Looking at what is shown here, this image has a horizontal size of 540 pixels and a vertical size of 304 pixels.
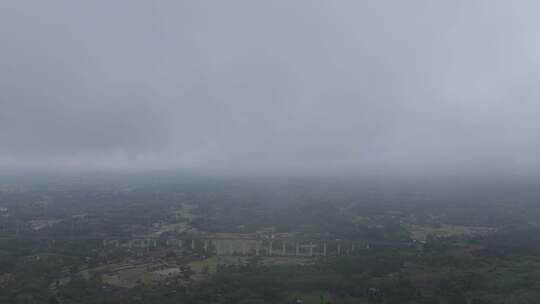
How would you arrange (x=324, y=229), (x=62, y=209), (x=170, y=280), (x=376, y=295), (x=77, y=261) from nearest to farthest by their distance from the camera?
(x=376, y=295) → (x=170, y=280) → (x=77, y=261) → (x=324, y=229) → (x=62, y=209)

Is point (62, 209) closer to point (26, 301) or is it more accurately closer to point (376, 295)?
point (26, 301)

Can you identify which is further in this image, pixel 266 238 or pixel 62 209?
pixel 62 209

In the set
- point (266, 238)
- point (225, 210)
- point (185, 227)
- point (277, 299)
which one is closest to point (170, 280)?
point (277, 299)

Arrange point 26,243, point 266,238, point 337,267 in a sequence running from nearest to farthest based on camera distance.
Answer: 1. point 337,267
2. point 26,243
3. point 266,238

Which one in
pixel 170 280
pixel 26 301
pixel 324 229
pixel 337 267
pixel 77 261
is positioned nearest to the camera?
pixel 26 301

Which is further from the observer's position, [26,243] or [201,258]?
[26,243]

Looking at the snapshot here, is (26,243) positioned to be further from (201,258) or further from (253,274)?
(253,274)

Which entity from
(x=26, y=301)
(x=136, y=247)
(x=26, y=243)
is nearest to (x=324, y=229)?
(x=136, y=247)

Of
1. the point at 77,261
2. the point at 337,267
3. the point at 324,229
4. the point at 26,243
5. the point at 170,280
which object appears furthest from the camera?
the point at 324,229
